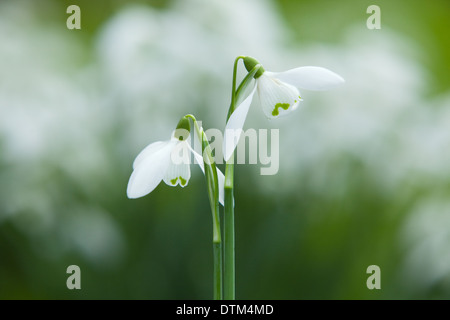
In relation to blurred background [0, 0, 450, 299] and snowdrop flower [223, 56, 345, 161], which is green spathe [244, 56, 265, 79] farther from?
blurred background [0, 0, 450, 299]

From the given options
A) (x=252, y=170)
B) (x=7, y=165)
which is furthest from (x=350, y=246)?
(x=7, y=165)

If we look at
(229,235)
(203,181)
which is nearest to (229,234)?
(229,235)

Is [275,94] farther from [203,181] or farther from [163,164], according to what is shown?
[203,181]

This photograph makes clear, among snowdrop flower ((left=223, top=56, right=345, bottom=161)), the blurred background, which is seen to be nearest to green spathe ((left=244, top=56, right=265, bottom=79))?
snowdrop flower ((left=223, top=56, right=345, bottom=161))

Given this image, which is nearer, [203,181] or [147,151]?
[147,151]

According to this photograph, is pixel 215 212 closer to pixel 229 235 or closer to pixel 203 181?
pixel 229 235
